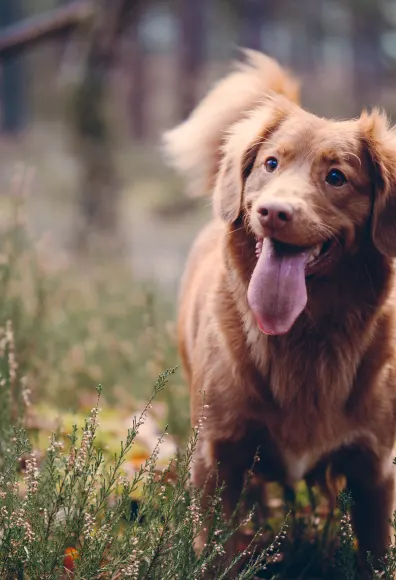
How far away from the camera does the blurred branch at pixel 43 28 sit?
297 inches

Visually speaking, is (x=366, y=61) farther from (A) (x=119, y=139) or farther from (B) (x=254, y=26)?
(A) (x=119, y=139)

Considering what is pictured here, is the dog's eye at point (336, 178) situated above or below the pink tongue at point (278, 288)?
above

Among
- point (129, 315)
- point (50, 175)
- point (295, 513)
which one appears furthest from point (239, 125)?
point (50, 175)

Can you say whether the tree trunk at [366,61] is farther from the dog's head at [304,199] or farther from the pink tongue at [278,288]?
the pink tongue at [278,288]

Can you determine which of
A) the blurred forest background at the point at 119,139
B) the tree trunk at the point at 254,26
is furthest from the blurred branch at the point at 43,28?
the tree trunk at the point at 254,26

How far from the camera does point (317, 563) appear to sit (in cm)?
330

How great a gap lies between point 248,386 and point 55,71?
796 inches

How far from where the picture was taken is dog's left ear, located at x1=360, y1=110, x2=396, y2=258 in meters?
2.88

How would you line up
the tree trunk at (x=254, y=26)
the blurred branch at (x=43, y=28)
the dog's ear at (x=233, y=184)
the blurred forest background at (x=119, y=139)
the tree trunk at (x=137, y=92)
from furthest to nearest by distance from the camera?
the tree trunk at (x=137, y=92), the tree trunk at (x=254, y=26), the blurred branch at (x=43, y=28), the blurred forest background at (x=119, y=139), the dog's ear at (x=233, y=184)

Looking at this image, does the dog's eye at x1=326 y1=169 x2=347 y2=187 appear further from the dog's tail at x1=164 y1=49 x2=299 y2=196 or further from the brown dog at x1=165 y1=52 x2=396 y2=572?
the dog's tail at x1=164 y1=49 x2=299 y2=196

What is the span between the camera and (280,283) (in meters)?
2.76

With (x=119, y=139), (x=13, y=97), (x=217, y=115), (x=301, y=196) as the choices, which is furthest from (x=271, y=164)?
(x=13, y=97)

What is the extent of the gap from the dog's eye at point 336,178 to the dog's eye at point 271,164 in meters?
0.20

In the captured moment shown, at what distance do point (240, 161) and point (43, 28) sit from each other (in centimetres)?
536
